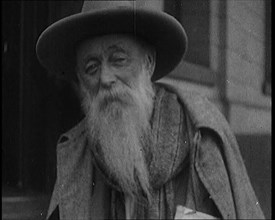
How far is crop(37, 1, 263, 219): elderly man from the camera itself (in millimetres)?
1948

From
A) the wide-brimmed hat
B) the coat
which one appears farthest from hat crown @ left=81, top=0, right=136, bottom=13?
the coat

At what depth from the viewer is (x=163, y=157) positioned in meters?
1.95

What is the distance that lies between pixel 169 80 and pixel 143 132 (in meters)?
0.23

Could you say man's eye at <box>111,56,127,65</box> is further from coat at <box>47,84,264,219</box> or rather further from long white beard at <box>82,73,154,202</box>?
coat at <box>47,84,264,219</box>

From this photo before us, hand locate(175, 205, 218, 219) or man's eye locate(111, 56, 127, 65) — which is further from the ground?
man's eye locate(111, 56, 127, 65)

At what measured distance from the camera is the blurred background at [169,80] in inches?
83.6

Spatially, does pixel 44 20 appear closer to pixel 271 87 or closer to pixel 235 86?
pixel 235 86

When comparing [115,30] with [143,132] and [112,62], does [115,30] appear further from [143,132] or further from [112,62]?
[143,132]

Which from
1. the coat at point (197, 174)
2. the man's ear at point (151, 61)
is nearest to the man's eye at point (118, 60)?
the man's ear at point (151, 61)

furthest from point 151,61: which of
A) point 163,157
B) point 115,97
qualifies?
point 163,157

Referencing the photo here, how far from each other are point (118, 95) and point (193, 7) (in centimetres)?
47

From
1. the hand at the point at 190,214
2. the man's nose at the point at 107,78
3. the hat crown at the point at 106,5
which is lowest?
the hand at the point at 190,214

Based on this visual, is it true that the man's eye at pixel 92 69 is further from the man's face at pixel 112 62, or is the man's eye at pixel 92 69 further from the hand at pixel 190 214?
the hand at pixel 190 214

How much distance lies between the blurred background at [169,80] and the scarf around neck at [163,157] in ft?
0.42
